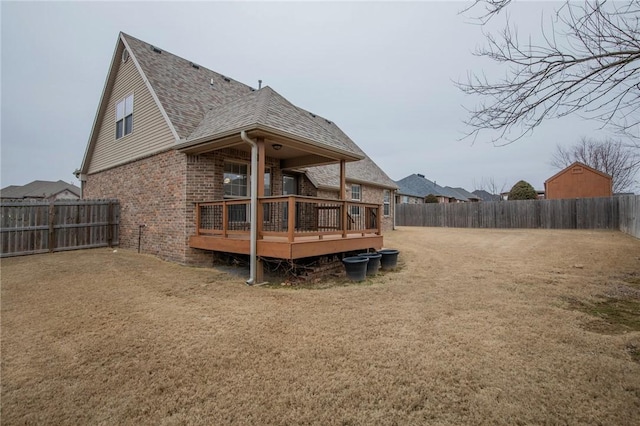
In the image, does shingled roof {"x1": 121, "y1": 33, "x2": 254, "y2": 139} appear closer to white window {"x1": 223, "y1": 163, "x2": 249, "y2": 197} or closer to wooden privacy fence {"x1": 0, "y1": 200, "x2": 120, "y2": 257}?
white window {"x1": 223, "y1": 163, "x2": 249, "y2": 197}

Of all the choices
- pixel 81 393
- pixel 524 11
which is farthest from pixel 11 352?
pixel 524 11

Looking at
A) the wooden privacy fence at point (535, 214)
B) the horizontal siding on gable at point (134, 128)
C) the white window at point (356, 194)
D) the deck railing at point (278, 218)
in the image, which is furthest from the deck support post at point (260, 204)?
the wooden privacy fence at point (535, 214)

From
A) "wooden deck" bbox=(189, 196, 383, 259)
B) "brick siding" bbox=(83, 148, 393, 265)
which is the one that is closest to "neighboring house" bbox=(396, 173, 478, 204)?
"wooden deck" bbox=(189, 196, 383, 259)

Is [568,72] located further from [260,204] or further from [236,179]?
[236,179]

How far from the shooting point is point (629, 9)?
351cm

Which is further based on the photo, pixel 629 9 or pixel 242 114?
pixel 242 114

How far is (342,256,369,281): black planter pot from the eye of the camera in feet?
22.7

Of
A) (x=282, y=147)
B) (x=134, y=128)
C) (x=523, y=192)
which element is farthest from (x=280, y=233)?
(x=523, y=192)

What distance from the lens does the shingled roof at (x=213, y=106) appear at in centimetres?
730

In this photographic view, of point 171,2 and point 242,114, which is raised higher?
point 171,2

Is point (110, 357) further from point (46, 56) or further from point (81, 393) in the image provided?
point (46, 56)

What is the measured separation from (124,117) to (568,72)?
12.6 meters

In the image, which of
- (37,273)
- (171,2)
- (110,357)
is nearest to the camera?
(110,357)

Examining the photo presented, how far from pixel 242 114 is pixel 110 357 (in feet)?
19.0
